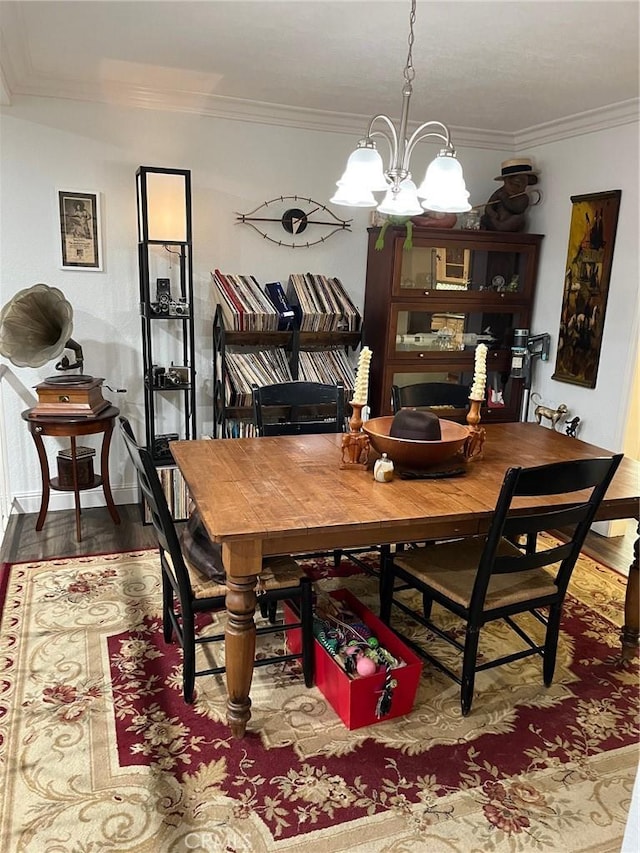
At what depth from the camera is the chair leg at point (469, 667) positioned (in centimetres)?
211

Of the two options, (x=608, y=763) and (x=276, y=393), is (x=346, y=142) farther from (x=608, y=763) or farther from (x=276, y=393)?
(x=608, y=763)

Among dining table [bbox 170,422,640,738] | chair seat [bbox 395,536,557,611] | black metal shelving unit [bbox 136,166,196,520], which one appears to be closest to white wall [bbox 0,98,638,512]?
black metal shelving unit [bbox 136,166,196,520]

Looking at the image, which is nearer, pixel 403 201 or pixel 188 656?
Result: pixel 188 656

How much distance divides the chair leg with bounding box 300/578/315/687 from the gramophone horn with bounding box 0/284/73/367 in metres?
1.92

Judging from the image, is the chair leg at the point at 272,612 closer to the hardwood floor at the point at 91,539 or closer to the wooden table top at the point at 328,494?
the wooden table top at the point at 328,494

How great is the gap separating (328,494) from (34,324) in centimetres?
219

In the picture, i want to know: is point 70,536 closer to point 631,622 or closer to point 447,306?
point 447,306

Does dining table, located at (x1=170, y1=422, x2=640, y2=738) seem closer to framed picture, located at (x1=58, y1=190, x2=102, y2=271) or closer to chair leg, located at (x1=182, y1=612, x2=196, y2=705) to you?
chair leg, located at (x1=182, y1=612, x2=196, y2=705)

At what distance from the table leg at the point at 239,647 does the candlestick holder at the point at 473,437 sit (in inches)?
40.8

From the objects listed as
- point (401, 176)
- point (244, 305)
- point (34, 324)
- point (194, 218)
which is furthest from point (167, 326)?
point (401, 176)

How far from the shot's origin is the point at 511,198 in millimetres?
4070

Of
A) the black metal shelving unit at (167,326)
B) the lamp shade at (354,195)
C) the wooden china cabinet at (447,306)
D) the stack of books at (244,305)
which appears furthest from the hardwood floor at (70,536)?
the lamp shade at (354,195)

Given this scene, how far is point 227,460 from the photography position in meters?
2.43

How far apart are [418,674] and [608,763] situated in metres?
0.63
